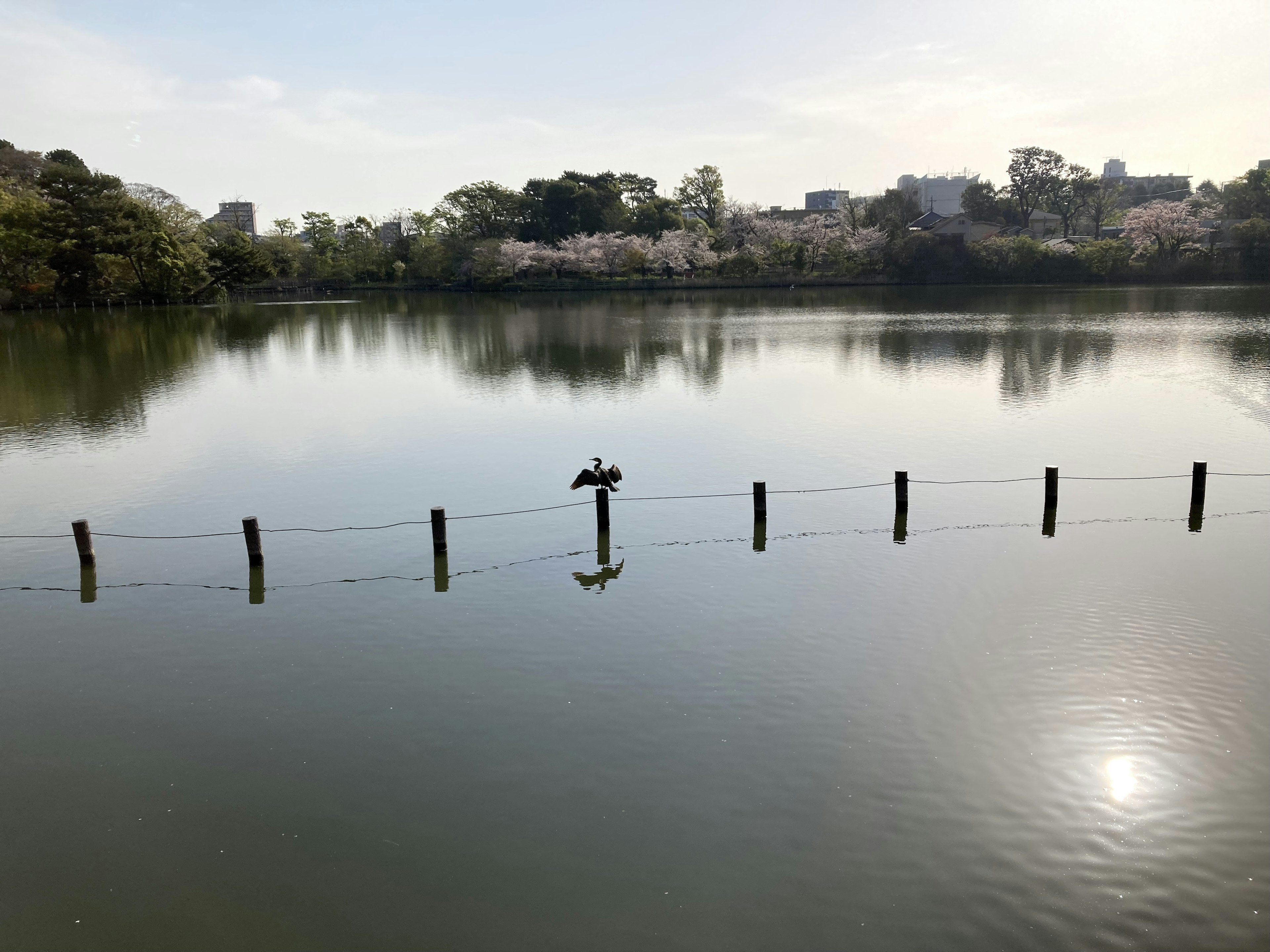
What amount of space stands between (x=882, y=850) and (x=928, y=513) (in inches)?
336

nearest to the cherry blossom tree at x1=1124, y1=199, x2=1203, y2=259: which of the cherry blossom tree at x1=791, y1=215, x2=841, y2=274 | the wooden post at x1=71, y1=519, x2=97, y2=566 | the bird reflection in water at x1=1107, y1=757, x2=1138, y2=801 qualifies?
the cherry blossom tree at x1=791, y1=215, x2=841, y2=274

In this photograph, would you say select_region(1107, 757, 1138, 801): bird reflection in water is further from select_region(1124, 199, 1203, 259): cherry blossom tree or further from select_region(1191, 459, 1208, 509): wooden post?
select_region(1124, 199, 1203, 259): cherry blossom tree

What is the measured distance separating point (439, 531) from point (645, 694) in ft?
15.7

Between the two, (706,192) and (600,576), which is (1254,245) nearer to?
(706,192)

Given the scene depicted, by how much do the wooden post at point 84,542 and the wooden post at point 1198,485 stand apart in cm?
1641

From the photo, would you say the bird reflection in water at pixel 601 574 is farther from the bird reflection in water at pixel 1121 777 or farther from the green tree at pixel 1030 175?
the green tree at pixel 1030 175

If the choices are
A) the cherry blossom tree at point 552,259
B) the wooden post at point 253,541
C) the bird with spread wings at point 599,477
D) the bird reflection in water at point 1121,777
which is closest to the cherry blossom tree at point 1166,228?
the cherry blossom tree at point 552,259

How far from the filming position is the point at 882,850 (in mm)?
6473

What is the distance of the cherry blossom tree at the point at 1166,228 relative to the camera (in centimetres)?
6869

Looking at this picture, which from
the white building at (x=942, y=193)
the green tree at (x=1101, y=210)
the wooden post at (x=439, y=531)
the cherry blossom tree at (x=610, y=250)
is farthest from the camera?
the white building at (x=942, y=193)

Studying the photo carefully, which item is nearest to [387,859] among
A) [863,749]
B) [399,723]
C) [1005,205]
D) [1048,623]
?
[399,723]

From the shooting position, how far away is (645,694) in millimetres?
8750

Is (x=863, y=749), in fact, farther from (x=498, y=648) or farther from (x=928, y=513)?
(x=928, y=513)

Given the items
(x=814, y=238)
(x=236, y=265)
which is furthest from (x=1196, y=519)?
(x=814, y=238)
